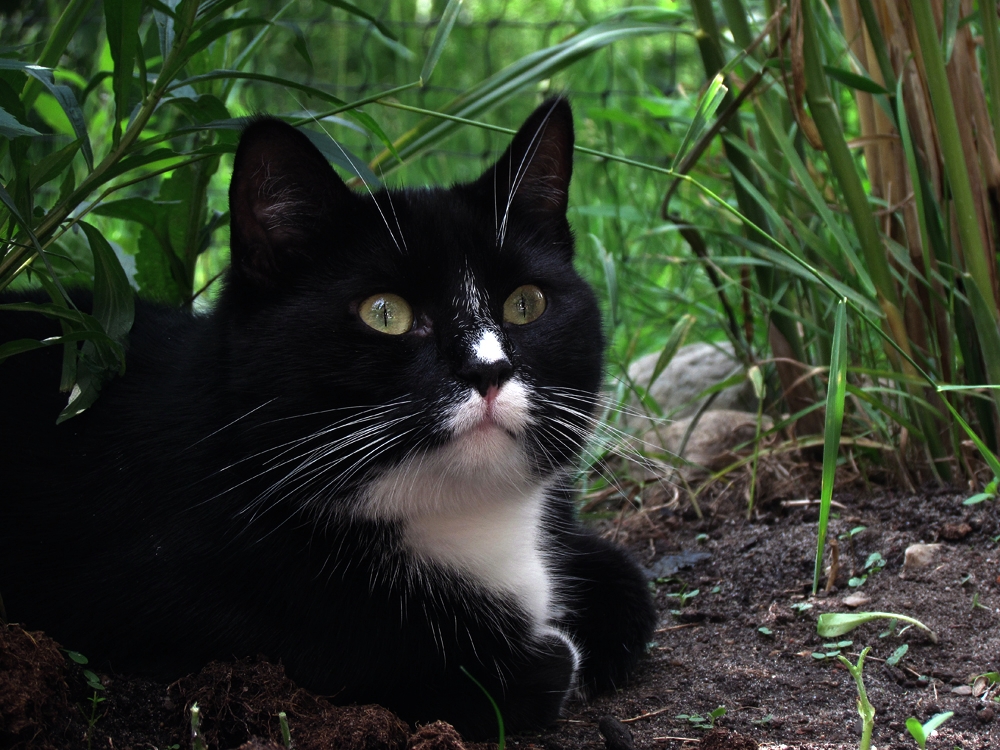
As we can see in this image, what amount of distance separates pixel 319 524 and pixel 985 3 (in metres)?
1.48

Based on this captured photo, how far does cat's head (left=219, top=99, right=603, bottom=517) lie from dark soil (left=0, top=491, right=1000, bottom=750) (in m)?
0.33

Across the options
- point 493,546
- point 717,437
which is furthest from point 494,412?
point 717,437

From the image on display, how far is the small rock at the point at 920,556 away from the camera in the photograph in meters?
1.87

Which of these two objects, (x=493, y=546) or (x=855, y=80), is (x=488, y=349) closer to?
(x=493, y=546)

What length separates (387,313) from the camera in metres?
1.48

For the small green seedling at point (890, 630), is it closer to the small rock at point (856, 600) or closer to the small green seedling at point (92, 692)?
the small rock at point (856, 600)

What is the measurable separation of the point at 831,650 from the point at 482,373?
829 mm

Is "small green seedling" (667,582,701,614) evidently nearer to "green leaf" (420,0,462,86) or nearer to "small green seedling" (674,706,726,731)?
"small green seedling" (674,706,726,731)

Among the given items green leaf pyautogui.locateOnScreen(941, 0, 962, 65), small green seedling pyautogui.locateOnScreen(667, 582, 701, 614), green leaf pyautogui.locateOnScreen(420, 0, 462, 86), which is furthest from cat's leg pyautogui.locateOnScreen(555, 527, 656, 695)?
green leaf pyautogui.locateOnScreen(941, 0, 962, 65)

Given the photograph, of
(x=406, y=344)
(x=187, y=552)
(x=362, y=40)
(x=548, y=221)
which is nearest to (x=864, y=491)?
(x=548, y=221)

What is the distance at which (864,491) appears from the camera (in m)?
2.28

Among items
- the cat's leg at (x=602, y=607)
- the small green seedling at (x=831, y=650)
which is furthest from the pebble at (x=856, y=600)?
the cat's leg at (x=602, y=607)

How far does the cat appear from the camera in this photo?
1.43 metres

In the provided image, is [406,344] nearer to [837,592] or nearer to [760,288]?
[837,592]
